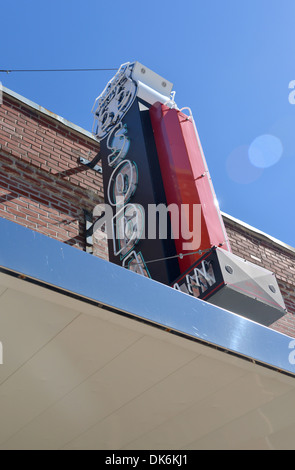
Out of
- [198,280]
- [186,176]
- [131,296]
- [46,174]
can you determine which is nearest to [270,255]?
[186,176]

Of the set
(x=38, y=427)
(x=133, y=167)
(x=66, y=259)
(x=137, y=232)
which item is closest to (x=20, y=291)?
(x=66, y=259)

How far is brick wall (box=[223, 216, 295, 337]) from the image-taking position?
29.9 feet

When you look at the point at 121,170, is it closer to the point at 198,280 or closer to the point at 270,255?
the point at 198,280

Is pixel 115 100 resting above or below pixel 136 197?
above

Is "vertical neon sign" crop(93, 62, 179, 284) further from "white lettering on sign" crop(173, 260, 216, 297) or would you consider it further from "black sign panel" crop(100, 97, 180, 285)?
"white lettering on sign" crop(173, 260, 216, 297)

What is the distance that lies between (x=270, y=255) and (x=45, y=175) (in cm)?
474

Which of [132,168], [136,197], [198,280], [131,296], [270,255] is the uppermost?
[270,255]

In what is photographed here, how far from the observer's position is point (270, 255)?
9.72 m

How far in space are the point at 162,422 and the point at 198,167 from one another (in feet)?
10.5

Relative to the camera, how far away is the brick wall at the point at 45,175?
6.51 meters

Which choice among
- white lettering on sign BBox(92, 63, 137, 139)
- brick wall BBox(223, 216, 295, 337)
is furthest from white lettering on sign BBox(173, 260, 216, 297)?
brick wall BBox(223, 216, 295, 337)

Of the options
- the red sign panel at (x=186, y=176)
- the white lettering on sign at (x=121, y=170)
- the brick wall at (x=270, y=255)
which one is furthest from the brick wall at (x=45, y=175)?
the brick wall at (x=270, y=255)

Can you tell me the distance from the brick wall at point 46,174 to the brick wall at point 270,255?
9.57ft

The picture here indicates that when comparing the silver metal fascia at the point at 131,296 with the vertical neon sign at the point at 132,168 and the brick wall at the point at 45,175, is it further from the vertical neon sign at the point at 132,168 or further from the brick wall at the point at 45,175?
the brick wall at the point at 45,175
